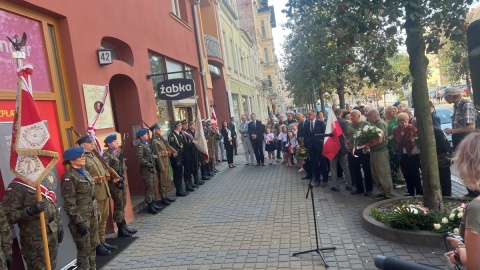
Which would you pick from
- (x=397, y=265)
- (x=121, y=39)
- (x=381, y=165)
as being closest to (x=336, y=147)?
(x=381, y=165)

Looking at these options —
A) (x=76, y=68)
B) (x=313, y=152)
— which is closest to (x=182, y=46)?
(x=313, y=152)

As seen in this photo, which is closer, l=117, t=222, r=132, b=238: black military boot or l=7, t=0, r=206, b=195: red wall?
l=7, t=0, r=206, b=195: red wall

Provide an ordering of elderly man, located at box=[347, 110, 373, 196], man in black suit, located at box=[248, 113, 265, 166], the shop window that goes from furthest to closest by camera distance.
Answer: man in black suit, located at box=[248, 113, 265, 166], the shop window, elderly man, located at box=[347, 110, 373, 196]

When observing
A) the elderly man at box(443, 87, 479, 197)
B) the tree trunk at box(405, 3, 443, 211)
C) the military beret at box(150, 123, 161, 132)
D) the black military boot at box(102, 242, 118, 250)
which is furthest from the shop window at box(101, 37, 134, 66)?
the elderly man at box(443, 87, 479, 197)

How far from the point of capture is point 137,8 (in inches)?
A: 402

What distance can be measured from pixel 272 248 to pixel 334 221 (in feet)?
5.31

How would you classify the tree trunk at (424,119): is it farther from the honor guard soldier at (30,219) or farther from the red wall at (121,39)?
the red wall at (121,39)

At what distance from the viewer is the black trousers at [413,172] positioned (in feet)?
25.4

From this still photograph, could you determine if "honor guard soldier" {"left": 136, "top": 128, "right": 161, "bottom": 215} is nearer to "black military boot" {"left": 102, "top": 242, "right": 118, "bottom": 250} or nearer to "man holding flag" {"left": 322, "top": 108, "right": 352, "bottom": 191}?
"black military boot" {"left": 102, "top": 242, "right": 118, "bottom": 250}

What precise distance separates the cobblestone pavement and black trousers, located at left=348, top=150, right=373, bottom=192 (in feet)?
0.97

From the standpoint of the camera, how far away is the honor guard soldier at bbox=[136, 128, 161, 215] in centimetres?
860

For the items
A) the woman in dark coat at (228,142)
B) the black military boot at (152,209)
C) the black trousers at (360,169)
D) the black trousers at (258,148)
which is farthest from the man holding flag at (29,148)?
the woman in dark coat at (228,142)

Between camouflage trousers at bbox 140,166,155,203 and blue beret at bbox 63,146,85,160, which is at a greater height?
blue beret at bbox 63,146,85,160

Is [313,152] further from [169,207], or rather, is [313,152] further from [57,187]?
[57,187]
